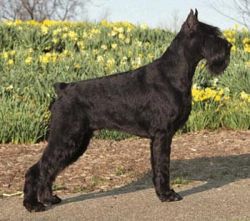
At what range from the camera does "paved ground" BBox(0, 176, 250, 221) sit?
5.65m

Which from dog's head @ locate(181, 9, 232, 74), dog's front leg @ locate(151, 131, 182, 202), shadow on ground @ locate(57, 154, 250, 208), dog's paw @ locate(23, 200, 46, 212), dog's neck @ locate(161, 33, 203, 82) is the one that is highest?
dog's head @ locate(181, 9, 232, 74)

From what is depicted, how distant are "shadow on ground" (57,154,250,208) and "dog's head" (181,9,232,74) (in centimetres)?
141

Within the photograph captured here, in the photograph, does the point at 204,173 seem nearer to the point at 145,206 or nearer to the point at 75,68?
the point at 145,206

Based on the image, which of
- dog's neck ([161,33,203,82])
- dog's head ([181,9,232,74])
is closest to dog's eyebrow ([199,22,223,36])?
dog's head ([181,9,232,74])

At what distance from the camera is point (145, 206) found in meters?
5.96

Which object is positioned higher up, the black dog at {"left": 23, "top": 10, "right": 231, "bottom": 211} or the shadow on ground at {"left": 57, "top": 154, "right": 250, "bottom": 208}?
the black dog at {"left": 23, "top": 10, "right": 231, "bottom": 211}

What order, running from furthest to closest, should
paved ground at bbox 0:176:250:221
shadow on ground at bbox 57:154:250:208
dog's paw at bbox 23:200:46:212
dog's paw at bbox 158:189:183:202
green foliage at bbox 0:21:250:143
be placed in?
green foliage at bbox 0:21:250:143
shadow on ground at bbox 57:154:250:208
dog's paw at bbox 158:189:183:202
dog's paw at bbox 23:200:46:212
paved ground at bbox 0:176:250:221

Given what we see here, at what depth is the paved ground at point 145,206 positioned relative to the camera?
5648mm

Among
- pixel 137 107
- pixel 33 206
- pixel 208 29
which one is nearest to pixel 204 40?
pixel 208 29

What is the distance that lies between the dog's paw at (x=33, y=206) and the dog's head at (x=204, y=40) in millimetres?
2053

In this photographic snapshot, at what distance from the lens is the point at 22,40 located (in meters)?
13.4

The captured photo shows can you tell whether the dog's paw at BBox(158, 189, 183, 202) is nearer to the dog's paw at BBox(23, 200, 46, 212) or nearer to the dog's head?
the dog's paw at BBox(23, 200, 46, 212)

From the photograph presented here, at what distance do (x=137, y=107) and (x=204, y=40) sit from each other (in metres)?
0.90

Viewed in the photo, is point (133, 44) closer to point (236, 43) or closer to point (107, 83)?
point (236, 43)
